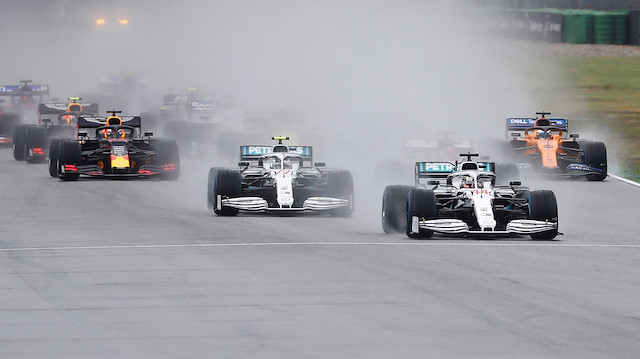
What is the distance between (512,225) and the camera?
2347cm

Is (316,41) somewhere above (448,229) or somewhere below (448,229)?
above

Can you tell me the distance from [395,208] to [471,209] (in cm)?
133

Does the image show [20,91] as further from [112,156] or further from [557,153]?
[557,153]

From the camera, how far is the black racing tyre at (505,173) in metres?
31.4

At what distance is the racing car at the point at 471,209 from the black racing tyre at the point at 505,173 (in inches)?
242

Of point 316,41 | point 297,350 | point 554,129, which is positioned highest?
point 316,41

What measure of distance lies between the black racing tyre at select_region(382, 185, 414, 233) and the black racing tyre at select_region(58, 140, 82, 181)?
43.0 feet

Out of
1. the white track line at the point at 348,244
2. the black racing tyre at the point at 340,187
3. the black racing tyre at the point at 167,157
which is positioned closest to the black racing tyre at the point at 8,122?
the black racing tyre at the point at 167,157

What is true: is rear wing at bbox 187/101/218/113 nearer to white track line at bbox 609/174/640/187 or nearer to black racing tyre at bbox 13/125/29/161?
black racing tyre at bbox 13/125/29/161

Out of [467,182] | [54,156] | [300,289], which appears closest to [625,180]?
[467,182]

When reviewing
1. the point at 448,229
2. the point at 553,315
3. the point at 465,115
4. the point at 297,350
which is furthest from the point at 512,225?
the point at 465,115

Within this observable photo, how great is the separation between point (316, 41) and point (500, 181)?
57.4 m

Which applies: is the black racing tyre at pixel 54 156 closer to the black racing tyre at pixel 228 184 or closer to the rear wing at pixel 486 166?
the black racing tyre at pixel 228 184

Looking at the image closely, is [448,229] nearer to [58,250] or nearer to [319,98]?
[58,250]
